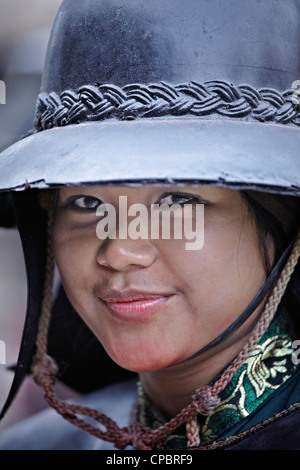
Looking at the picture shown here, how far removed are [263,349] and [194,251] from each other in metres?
0.28

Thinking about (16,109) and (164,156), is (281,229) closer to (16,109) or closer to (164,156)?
(164,156)

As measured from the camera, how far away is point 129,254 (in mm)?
1271

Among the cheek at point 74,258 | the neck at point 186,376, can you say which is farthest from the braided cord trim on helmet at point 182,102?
the neck at point 186,376

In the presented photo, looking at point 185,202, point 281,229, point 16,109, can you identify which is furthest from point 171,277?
point 16,109

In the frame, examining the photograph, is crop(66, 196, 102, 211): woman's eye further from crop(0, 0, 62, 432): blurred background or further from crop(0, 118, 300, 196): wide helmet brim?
crop(0, 0, 62, 432): blurred background

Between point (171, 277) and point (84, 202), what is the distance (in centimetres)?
27

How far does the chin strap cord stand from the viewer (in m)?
1.39

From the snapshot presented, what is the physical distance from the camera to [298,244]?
1389mm

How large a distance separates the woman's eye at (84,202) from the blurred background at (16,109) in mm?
359

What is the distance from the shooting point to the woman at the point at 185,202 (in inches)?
47.3

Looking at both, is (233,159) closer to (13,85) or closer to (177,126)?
(177,126)

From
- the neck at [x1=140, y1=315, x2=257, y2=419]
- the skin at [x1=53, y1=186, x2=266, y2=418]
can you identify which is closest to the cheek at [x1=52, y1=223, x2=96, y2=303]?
the skin at [x1=53, y1=186, x2=266, y2=418]

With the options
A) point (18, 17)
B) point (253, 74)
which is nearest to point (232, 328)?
point (253, 74)
